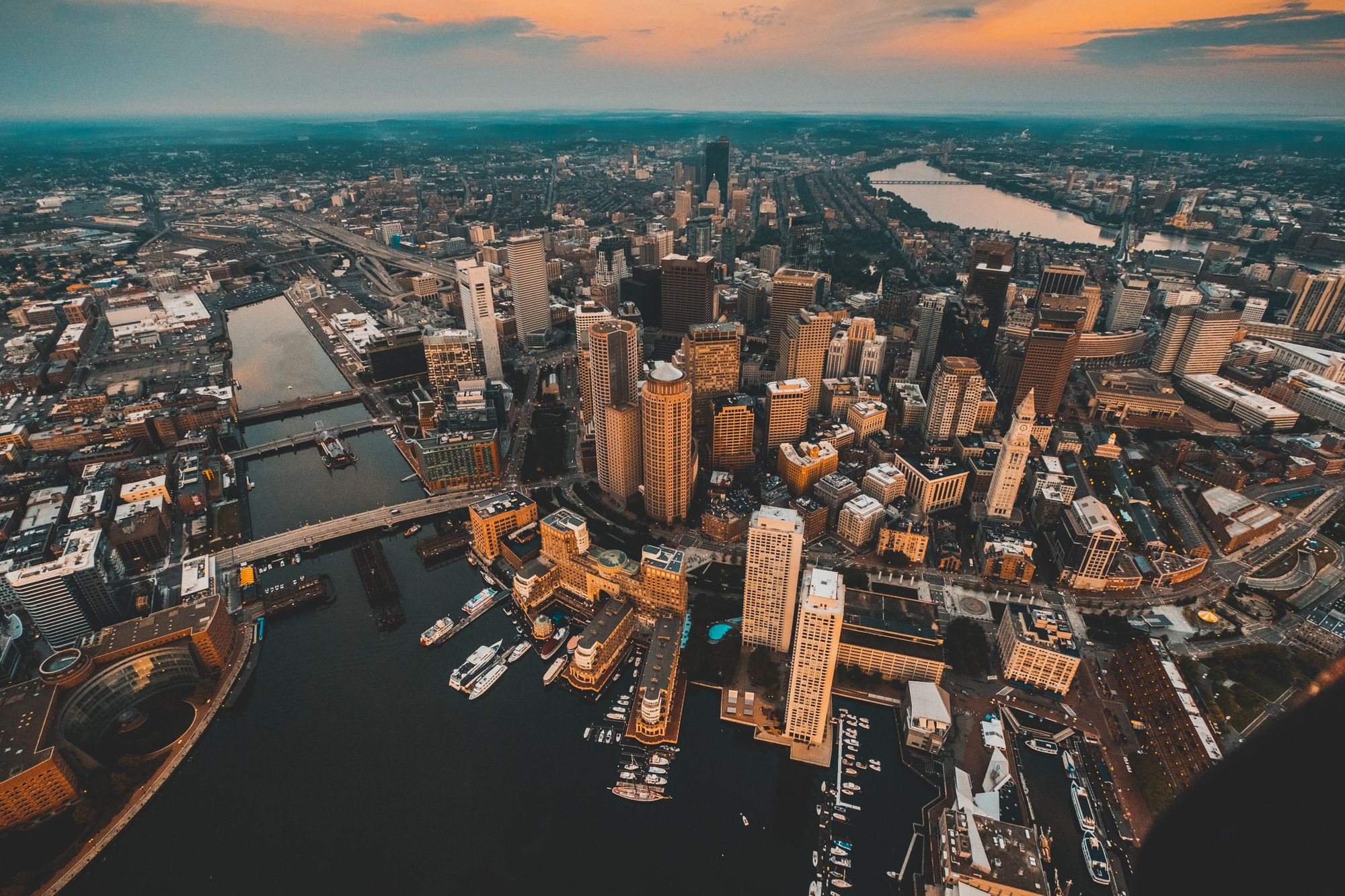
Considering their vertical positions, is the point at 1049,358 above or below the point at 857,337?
above

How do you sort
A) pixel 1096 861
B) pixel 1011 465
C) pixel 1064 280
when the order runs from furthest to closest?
1. pixel 1064 280
2. pixel 1011 465
3. pixel 1096 861

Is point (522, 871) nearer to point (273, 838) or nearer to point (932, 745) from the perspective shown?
point (273, 838)

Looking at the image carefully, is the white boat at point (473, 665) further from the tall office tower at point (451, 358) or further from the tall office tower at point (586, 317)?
the tall office tower at point (586, 317)

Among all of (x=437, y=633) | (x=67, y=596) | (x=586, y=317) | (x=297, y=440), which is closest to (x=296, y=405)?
(x=297, y=440)

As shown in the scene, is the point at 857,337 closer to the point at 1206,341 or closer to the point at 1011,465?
the point at 1011,465

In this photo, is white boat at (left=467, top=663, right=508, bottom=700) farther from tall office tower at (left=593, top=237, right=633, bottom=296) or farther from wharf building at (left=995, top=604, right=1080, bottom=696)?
tall office tower at (left=593, top=237, right=633, bottom=296)

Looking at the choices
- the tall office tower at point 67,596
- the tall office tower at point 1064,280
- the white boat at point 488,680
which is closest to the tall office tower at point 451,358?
the tall office tower at point 67,596

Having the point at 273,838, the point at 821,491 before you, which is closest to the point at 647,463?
the point at 821,491
